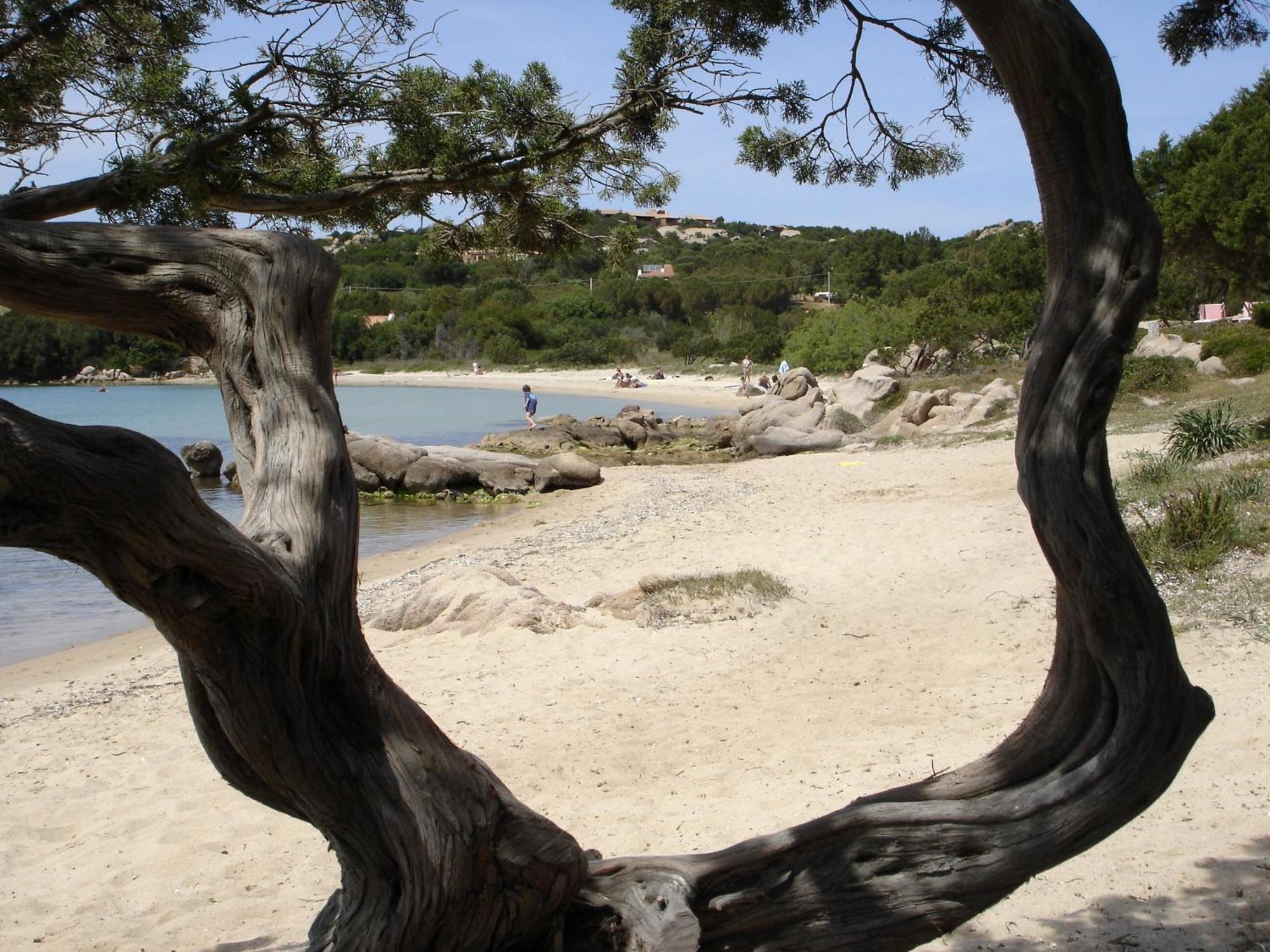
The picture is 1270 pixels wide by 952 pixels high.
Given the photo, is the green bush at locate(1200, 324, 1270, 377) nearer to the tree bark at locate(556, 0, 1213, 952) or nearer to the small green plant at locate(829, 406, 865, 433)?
the small green plant at locate(829, 406, 865, 433)

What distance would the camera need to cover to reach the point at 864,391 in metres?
31.0

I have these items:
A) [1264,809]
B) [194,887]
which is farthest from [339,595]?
[1264,809]

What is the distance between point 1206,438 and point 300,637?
1264 cm

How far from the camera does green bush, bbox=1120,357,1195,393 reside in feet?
73.8

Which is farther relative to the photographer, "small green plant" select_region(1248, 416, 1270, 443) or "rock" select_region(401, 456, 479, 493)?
"rock" select_region(401, 456, 479, 493)

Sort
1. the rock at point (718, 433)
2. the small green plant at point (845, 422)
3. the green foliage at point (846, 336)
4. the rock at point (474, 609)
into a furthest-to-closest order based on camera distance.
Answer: the green foliage at point (846, 336) < the rock at point (718, 433) < the small green plant at point (845, 422) < the rock at point (474, 609)

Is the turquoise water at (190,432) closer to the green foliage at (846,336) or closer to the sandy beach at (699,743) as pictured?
the sandy beach at (699,743)

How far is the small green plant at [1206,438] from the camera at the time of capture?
1262 cm

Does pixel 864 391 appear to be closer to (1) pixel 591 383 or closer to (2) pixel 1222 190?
(2) pixel 1222 190

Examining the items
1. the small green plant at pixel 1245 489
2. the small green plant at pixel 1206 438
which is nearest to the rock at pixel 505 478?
the small green plant at pixel 1206 438

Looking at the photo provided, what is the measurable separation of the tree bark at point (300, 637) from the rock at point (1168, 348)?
24.6 m

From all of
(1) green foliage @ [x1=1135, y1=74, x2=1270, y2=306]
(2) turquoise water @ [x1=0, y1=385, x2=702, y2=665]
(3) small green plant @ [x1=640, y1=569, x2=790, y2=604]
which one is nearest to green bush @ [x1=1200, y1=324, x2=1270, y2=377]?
(1) green foliage @ [x1=1135, y1=74, x2=1270, y2=306]

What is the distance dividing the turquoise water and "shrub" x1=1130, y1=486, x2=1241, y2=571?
7.91 metres

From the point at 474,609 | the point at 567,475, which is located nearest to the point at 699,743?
the point at 474,609
